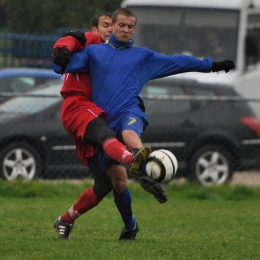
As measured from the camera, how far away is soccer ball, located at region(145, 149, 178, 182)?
660cm

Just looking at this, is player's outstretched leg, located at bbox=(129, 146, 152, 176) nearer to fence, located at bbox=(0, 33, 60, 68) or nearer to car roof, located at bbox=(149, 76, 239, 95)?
car roof, located at bbox=(149, 76, 239, 95)

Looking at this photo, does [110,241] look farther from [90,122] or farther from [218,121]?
[218,121]

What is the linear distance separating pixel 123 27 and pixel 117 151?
3.64 feet

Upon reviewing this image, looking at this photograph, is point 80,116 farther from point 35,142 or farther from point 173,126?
point 173,126

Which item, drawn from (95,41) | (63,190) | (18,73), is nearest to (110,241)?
(95,41)

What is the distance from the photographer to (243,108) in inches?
527

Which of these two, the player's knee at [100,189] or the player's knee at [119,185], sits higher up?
the player's knee at [119,185]

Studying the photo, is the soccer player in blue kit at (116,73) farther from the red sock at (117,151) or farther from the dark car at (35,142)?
the dark car at (35,142)

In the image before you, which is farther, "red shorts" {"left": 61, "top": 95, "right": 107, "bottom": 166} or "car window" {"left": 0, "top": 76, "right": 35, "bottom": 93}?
"car window" {"left": 0, "top": 76, "right": 35, "bottom": 93}

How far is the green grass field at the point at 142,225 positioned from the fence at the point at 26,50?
10591 mm

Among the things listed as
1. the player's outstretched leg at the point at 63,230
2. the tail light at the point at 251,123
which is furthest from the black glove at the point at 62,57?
the tail light at the point at 251,123

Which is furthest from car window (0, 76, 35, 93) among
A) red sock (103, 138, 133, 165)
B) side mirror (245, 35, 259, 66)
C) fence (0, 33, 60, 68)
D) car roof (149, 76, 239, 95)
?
red sock (103, 138, 133, 165)

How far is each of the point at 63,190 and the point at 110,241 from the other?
4.53 meters

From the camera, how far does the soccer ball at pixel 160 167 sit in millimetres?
6602
